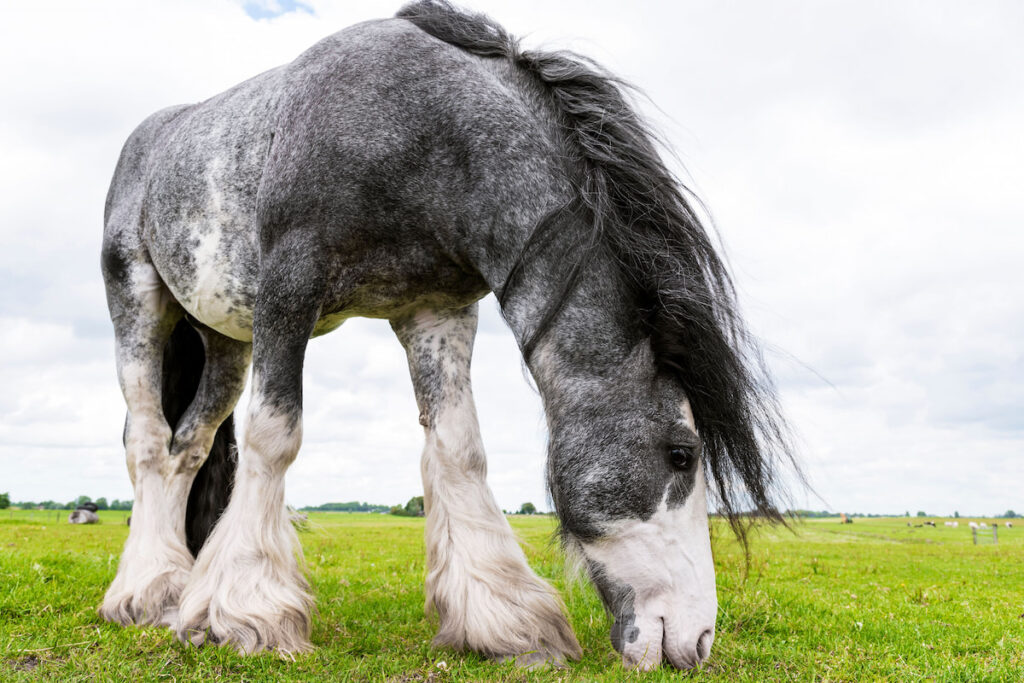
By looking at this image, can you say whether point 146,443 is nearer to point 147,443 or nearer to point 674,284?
point 147,443

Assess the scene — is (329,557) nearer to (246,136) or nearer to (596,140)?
(246,136)

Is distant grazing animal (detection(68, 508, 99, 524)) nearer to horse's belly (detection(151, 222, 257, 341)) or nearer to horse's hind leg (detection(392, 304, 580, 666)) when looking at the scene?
horse's belly (detection(151, 222, 257, 341))

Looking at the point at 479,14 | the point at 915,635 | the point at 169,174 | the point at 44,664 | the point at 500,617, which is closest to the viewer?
the point at 44,664

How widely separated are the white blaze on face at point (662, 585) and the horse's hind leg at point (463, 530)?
73 centimetres

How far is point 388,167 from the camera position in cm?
380

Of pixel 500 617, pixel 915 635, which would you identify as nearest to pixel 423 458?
pixel 500 617

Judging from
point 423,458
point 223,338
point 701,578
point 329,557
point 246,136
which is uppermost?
point 246,136

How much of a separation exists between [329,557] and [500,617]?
6.37 meters

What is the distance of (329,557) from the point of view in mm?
9727

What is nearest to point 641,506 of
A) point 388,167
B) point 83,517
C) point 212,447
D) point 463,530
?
point 463,530

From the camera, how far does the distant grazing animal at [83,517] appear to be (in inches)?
949

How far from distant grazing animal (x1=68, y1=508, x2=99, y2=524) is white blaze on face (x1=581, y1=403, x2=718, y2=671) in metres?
25.0

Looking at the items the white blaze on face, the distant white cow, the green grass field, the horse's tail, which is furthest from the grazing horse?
the distant white cow

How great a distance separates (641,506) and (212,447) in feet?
12.5
